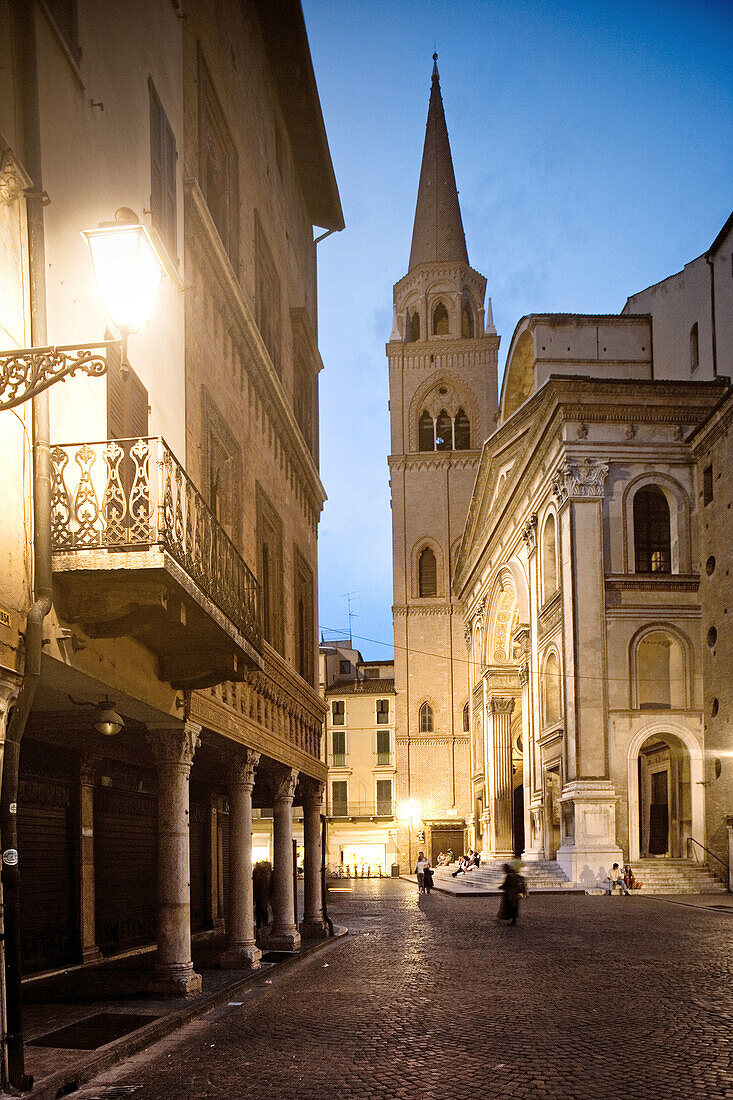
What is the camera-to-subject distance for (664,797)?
41.0 metres

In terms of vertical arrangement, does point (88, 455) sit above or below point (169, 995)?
above

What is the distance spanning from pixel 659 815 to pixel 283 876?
25.7 m

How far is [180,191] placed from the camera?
41.1 feet

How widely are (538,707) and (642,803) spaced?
16.3 ft

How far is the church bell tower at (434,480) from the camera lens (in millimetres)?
65312

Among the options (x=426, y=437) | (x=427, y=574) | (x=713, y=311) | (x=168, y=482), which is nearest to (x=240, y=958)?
(x=168, y=482)

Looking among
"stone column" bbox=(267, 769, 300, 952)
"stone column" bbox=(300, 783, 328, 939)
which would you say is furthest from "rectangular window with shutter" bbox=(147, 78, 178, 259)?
"stone column" bbox=(300, 783, 328, 939)

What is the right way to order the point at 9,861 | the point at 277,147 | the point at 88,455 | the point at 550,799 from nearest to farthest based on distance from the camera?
1. the point at 9,861
2. the point at 88,455
3. the point at 277,147
4. the point at 550,799

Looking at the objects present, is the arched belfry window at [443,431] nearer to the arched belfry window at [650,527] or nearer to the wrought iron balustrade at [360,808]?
the wrought iron balustrade at [360,808]

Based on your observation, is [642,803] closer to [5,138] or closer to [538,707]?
[538,707]

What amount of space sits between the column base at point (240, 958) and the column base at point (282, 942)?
2701mm

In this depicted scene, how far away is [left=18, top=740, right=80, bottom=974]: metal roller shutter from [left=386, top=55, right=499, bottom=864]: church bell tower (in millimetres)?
48430

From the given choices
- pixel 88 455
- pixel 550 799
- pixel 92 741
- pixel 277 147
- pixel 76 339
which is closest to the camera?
pixel 88 455

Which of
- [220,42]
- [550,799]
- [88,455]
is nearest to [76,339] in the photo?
[88,455]
